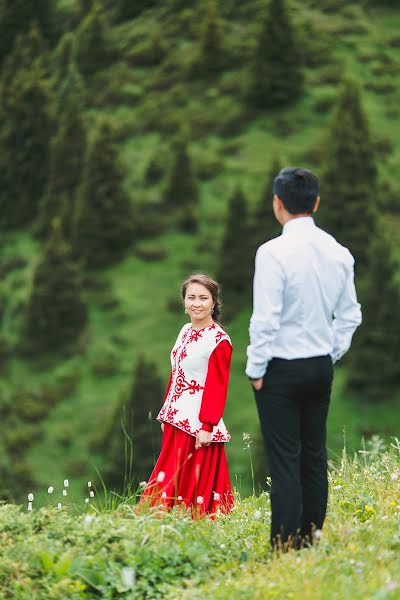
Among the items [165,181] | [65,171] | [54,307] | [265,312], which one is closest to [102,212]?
[165,181]

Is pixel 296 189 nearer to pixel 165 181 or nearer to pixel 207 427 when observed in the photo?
pixel 207 427

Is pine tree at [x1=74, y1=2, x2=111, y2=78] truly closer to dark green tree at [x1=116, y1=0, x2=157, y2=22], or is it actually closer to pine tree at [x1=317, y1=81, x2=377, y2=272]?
dark green tree at [x1=116, y1=0, x2=157, y2=22]

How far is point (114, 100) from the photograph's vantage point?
95688 mm

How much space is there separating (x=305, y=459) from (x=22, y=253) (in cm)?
7699

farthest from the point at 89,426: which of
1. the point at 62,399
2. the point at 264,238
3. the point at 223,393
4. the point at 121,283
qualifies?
the point at 223,393

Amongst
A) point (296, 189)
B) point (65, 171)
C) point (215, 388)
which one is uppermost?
point (296, 189)

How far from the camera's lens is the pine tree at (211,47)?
314 feet

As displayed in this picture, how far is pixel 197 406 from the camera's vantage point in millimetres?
9039

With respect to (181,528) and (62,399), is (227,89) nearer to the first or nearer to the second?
(62,399)

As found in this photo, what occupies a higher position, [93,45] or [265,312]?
[265,312]

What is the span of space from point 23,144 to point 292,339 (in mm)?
89140

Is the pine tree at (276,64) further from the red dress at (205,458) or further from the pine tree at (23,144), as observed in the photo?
the red dress at (205,458)

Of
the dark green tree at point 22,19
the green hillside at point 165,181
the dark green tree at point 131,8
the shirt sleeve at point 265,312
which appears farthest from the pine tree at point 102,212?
the shirt sleeve at point 265,312

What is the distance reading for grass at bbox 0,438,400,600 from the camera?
19.8ft
